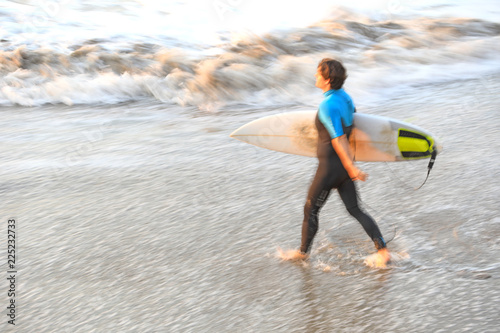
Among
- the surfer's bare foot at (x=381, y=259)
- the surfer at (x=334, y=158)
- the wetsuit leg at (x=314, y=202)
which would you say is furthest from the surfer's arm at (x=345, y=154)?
the surfer's bare foot at (x=381, y=259)

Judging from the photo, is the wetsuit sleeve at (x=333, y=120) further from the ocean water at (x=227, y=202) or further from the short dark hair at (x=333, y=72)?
the ocean water at (x=227, y=202)

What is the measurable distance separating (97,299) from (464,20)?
1276cm

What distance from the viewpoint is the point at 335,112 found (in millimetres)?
3164

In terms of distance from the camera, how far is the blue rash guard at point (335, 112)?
124 inches

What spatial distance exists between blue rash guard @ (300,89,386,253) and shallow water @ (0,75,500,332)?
286 millimetres

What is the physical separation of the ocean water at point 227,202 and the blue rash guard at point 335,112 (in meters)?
0.86

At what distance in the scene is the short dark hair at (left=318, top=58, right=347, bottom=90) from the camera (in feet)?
10.4

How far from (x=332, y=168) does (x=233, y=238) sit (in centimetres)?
103

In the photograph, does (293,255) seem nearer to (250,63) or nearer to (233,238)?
(233,238)

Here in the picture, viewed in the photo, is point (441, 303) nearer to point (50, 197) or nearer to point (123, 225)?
point (123, 225)

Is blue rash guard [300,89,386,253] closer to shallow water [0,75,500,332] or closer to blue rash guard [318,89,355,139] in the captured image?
blue rash guard [318,89,355,139]

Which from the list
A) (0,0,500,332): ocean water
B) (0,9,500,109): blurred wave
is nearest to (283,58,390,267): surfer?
(0,0,500,332): ocean water

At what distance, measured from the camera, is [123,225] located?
170 inches

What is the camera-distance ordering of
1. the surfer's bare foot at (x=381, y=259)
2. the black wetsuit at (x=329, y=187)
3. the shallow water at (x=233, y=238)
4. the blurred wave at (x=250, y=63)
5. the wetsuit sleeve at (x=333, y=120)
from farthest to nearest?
the blurred wave at (x=250, y=63)
the surfer's bare foot at (x=381, y=259)
the black wetsuit at (x=329, y=187)
the wetsuit sleeve at (x=333, y=120)
the shallow water at (x=233, y=238)
